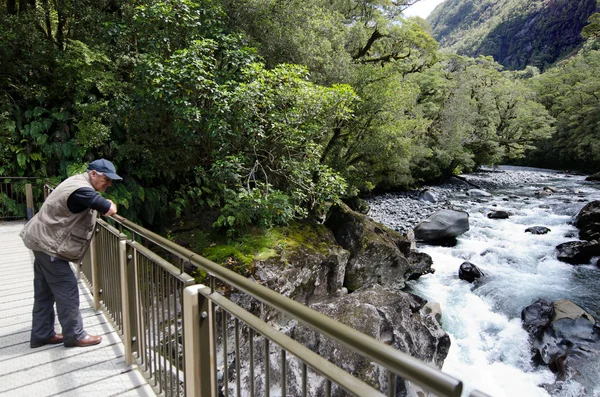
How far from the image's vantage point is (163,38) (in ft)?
26.9

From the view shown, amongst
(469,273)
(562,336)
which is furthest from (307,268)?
(469,273)

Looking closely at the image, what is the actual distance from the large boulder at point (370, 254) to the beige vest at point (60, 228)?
7684mm

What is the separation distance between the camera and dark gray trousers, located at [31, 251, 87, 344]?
3.30 m

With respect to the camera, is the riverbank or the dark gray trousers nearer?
the dark gray trousers

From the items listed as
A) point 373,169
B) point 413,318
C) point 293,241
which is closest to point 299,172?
point 293,241

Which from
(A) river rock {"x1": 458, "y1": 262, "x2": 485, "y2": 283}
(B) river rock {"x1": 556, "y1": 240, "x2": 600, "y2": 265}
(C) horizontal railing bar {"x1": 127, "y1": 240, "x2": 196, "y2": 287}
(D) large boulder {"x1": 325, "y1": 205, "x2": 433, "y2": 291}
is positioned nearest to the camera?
(C) horizontal railing bar {"x1": 127, "y1": 240, "x2": 196, "y2": 287}

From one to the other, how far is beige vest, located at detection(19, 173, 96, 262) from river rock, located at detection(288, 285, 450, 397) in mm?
3826

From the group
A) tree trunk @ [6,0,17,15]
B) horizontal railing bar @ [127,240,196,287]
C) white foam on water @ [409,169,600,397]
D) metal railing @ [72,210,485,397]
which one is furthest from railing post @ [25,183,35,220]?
white foam on water @ [409,169,600,397]

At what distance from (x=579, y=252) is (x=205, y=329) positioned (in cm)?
1383

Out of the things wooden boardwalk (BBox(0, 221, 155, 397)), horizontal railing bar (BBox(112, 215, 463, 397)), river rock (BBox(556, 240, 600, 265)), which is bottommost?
river rock (BBox(556, 240, 600, 265))

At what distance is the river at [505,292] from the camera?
7.04 meters

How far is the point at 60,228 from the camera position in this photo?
10.7ft

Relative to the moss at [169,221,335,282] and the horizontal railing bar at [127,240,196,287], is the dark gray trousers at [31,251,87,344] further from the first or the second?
the moss at [169,221,335,282]

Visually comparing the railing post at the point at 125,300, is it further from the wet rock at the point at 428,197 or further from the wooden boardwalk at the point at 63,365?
Result: the wet rock at the point at 428,197
